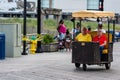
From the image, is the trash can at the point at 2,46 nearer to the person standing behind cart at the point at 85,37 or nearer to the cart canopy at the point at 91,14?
the cart canopy at the point at 91,14

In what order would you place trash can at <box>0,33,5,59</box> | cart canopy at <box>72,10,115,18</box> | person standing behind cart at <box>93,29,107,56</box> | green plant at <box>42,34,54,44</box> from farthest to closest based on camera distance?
green plant at <box>42,34,54,44</box>
trash can at <box>0,33,5,59</box>
cart canopy at <box>72,10,115,18</box>
person standing behind cart at <box>93,29,107,56</box>

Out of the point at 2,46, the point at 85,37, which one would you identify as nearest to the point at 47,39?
the point at 2,46

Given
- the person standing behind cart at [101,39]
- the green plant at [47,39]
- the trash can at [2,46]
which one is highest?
the person standing behind cart at [101,39]

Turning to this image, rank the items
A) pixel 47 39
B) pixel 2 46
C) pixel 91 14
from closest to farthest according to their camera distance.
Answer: pixel 91 14
pixel 2 46
pixel 47 39

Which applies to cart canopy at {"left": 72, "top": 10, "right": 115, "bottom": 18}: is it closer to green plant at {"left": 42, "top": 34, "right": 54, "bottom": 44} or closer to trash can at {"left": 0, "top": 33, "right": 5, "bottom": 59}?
trash can at {"left": 0, "top": 33, "right": 5, "bottom": 59}

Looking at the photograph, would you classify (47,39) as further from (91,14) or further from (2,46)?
(91,14)

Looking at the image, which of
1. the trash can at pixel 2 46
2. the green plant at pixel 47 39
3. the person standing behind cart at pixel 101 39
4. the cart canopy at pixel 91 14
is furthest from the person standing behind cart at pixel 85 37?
the green plant at pixel 47 39

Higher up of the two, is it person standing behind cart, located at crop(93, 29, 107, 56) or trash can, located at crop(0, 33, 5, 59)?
person standing behind cart, located at crop(93, 29, 107, 56)

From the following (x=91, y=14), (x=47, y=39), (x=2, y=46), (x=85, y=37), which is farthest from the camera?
(x=47, y=39)

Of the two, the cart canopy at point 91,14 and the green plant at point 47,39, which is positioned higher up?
the cart canopy at point 91,14

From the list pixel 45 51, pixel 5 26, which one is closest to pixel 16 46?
pixel 5 26

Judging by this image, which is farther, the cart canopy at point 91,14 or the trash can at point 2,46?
the trash can at point 2,46

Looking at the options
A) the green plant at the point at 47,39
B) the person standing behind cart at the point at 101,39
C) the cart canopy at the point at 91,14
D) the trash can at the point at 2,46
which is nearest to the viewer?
the person standing behind cart at the point at 101,39

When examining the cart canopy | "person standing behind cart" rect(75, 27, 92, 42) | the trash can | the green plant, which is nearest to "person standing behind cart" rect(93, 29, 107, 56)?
"person standing behind cart" rect(75, 27, 92, 42)
